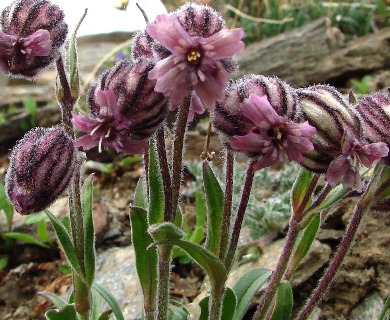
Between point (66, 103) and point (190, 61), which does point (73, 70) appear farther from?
point (190, 61)

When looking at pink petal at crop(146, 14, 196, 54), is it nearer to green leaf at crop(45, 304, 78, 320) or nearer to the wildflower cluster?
the wildflower cluster

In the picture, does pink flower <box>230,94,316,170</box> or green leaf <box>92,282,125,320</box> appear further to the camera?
green leaf <box>92,282,125,320</box>

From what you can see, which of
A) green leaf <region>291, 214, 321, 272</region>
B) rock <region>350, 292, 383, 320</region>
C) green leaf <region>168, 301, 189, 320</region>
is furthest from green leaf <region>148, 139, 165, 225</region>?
rock <region>350, 292, 383, 320</region>

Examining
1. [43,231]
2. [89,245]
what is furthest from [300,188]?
[43,231]

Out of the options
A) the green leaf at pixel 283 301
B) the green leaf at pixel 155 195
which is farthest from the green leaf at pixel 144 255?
the green leaf at pixel 283 301

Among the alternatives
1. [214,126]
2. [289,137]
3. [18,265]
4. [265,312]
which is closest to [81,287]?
[265,312]
